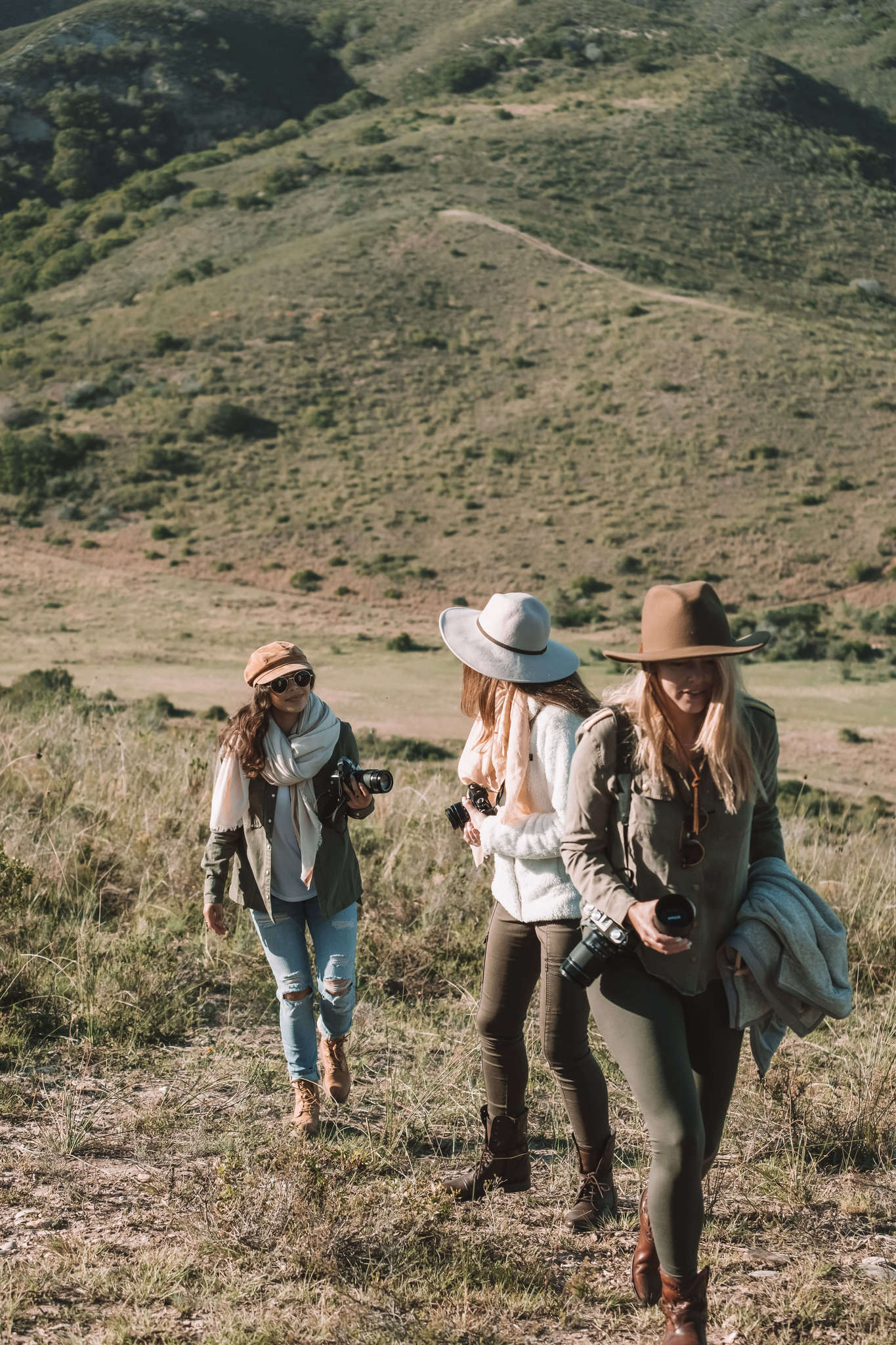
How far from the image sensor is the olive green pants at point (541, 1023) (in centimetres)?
335

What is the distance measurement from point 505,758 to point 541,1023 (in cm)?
75

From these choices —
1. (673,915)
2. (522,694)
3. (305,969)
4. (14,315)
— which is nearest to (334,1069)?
(305,969)

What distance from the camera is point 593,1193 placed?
347cm

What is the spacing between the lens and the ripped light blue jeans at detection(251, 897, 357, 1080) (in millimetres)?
3957

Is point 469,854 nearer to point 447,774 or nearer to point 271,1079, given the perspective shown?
point 271,1079

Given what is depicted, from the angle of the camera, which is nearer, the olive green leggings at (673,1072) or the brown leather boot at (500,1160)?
the olive green leggings at (673,1072)

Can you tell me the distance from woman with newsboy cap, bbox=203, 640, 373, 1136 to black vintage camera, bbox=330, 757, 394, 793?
0.02 meters

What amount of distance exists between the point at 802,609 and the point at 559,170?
42.8 meters

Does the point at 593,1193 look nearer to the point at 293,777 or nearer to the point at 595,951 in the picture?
the point at 595,951

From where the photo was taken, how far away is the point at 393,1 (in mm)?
104625

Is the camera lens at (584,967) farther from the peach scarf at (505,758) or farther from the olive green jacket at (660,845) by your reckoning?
the peach scarf at (505,758)

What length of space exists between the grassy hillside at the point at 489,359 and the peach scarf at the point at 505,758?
27649 mm

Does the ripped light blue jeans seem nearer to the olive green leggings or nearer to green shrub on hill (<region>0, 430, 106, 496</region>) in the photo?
the olive green leggings

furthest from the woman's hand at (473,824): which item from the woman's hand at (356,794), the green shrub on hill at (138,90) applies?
the green shrub on hill at (138,90)
